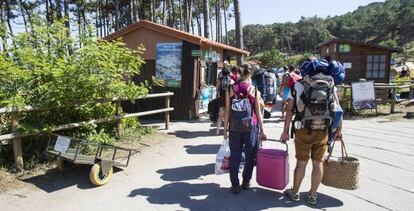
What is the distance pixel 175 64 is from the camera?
11.3 meters

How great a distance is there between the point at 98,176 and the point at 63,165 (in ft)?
2.59

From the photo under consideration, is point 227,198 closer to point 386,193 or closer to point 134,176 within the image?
point 134,176

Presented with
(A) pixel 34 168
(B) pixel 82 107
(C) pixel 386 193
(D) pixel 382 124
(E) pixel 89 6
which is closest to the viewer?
(C) pixel 386 193

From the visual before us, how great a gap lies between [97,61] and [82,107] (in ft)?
3.43

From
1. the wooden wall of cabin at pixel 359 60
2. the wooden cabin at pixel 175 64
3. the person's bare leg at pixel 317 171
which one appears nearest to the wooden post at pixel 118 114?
the wooden cabin at pixel 175 64

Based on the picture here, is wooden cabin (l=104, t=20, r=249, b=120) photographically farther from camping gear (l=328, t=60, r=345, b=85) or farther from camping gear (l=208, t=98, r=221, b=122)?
camping gear (l=328, t=60, r=345, b=85)

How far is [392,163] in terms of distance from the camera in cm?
657

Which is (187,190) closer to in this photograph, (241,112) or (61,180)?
(241,112)

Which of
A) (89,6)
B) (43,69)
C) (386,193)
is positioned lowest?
(386,193)

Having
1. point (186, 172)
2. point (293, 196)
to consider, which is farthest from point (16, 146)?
point (293, 196)

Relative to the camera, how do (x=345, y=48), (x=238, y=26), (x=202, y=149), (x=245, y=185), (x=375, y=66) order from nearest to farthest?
1. (x=245, y=185)
2. (x=202, y=149)
3. (x=238, y=26)
4. (x=375, y=66)
5. (x=345, y=48)

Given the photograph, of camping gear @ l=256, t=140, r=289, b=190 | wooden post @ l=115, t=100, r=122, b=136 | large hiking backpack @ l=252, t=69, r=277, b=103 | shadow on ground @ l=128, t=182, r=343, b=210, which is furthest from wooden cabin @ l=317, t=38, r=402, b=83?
shadow on ground @ l=128, t=182, r=343, b=210

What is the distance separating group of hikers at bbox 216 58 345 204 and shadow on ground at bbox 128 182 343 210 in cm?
15

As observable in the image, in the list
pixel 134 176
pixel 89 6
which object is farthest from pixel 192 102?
pixel 89 6
